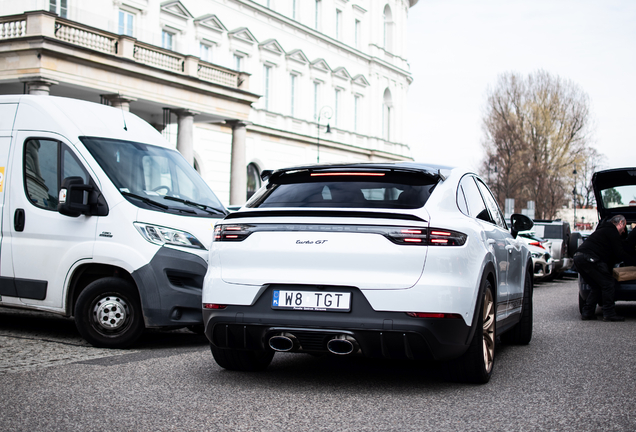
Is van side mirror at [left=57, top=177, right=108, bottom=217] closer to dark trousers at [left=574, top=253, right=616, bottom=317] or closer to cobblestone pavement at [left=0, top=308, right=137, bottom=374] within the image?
cobblestone pavement at [left=0, top=308, right=137, bottom=374]

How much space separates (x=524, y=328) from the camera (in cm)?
820

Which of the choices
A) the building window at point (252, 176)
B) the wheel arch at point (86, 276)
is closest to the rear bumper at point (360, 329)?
the wheel arch at point (86, 276)

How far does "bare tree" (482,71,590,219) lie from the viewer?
54.7m

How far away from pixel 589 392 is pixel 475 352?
0.89 metres

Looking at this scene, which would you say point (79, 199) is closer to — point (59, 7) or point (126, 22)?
point (59, 7)

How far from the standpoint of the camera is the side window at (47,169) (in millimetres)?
8023

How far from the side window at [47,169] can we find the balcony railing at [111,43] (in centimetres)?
1623

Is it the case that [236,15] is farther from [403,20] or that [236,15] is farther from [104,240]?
[104,240]

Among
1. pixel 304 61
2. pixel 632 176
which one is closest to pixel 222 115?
pixel 304 61

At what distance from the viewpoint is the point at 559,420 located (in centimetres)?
466

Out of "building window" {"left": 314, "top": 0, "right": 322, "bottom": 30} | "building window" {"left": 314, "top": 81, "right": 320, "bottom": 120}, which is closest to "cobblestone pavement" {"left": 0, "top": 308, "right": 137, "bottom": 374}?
"building window" {"left": 314, "top": 81, "right": 320, "bottom": 120}

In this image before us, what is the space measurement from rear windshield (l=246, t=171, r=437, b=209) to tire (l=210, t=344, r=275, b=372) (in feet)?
4.00

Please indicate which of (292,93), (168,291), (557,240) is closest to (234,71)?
(292,93)

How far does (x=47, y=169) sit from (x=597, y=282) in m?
7.85
